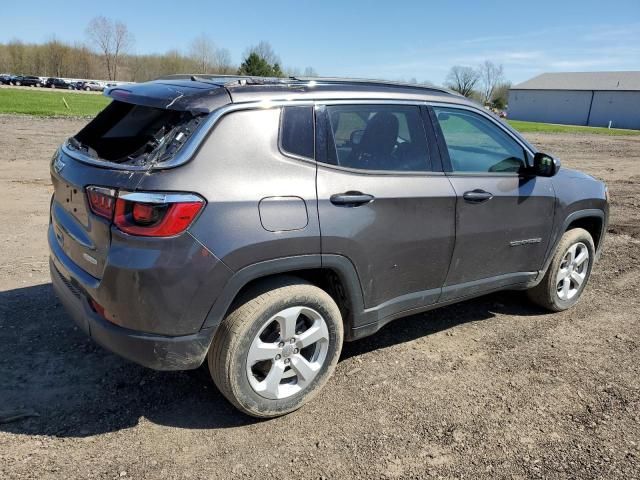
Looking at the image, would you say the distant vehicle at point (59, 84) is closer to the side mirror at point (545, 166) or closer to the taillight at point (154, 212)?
the side mirror at point (545, 166)

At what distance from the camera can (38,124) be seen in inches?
786

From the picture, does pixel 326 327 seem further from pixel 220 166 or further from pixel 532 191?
pixel 532 191

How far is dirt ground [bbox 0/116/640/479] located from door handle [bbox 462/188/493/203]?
1.21m

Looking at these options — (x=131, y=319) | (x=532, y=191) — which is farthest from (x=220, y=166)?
(x=532, y=191)

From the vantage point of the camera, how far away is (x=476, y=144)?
13.3 ft

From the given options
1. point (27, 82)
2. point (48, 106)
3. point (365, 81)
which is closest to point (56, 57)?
point (27, 82)

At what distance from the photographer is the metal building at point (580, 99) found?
70.3 meters

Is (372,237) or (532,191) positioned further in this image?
(532,191)

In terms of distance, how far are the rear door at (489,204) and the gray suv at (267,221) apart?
2 centimetres

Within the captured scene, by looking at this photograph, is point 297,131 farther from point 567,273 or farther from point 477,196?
point 567,273

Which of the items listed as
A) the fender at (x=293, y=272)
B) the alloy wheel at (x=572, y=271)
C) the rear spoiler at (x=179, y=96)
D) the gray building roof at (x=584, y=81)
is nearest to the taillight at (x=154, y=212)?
the fender at (x=293, y=272)

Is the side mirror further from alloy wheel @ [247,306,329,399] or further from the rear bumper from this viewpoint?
the rear bumper

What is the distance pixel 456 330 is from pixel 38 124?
20.3m

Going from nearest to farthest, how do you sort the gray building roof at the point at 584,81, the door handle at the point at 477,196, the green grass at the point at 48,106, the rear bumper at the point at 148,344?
the rear bumper at the point at 148,344, the door handle at the point at 477,196, the green grass at the point at 48,106, the gray building roof at the point at 584,81
